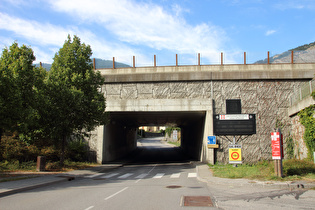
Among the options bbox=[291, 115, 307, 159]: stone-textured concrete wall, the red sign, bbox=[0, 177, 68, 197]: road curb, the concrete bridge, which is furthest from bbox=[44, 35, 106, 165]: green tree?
bbox=[291, 115, 307, 159]: stone-textured concrete wall

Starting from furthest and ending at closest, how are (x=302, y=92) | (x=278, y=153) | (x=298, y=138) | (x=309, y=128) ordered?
(x=298, y=138), (x=302, y=92), (x=309, y=128), (x=278, y=153)

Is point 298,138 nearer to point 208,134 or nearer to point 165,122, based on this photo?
point 208,134

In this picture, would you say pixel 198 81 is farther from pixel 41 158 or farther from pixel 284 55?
pixel 41 158

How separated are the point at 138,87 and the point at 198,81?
5615 mm

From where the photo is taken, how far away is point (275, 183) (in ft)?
36.3

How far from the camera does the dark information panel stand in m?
22.7

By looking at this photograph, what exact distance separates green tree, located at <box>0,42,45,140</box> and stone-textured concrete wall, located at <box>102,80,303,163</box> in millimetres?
9683

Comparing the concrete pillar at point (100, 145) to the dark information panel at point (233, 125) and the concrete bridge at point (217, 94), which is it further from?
the dark information panel at point (233, 125)

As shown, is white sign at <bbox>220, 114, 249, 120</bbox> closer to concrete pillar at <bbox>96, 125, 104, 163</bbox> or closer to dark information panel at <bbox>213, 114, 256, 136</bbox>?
dark information panel at <bbox>213, 114, 256, 136</bbox>

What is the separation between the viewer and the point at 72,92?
1784cm

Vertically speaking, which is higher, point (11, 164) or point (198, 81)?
point (198, 81)

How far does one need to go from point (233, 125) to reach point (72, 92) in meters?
14.0

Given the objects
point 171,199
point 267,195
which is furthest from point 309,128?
point 171,199

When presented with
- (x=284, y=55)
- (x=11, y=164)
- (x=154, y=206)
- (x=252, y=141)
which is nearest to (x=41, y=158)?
(x=11, y=164)
